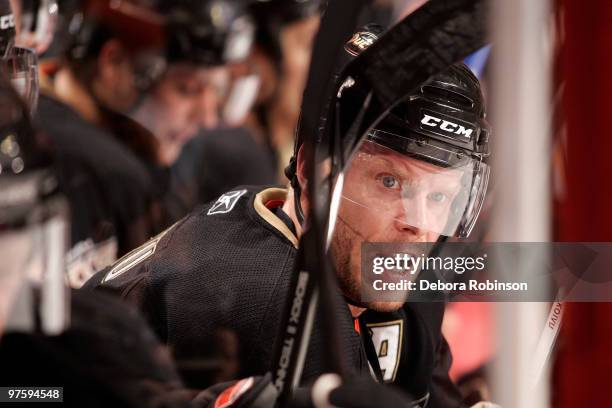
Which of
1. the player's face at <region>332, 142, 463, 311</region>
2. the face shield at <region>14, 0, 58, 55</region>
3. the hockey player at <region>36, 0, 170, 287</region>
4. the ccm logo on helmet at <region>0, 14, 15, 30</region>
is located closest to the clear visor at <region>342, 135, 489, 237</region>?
the player's face at <region>332, 142, 463, 311</region>

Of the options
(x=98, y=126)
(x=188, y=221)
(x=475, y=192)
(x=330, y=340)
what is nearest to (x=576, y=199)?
(x=330, y=340)

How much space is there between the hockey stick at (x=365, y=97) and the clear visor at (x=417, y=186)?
0.17 metres

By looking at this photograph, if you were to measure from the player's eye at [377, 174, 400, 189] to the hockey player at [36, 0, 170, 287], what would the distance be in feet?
2.57

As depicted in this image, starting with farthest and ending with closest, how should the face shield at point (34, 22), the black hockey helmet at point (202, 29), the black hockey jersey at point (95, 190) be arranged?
the black hockey helmet at point (202, 29) < the black hockey jersey at point (95, 190) < the face shield at point (34, 22)

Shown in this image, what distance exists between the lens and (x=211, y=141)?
11.3 feet

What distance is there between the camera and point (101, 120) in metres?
2.72

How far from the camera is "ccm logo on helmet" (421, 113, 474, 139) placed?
1.37m

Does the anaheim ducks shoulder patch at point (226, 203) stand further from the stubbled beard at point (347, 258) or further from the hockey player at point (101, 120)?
the hockey player at point (101, 120)

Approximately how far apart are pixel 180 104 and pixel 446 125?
1983 mm

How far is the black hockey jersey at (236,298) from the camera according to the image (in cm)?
133

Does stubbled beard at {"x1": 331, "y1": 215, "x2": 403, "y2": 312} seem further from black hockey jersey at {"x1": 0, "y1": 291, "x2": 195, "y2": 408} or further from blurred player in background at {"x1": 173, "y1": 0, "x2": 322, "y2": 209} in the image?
blurred player in background at {"x1": 173, "y1": 0, "x2": 322, "y2": 209}

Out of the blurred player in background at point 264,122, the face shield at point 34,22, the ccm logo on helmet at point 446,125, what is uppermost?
the face shield at point 34,22

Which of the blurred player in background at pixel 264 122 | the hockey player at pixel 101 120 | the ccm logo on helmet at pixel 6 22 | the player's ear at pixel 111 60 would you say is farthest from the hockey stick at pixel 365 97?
the blurred player in background at pixel 264 122

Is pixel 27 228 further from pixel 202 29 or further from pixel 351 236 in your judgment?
pixel 202 29
